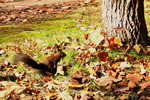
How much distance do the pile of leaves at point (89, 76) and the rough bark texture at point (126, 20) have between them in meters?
0.12

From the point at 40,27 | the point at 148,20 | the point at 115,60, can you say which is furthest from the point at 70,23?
the point at 115,60

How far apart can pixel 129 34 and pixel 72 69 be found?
35.8 inches

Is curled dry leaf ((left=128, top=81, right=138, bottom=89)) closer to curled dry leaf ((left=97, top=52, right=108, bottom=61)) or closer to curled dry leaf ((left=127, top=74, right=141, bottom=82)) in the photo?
curled dry leaf ((left=127, top=74, right=141, bottom=82))

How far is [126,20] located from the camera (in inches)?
116

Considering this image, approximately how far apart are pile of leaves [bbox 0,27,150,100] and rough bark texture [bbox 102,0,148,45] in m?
0.12

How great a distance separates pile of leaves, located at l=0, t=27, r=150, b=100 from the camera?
2.24 m

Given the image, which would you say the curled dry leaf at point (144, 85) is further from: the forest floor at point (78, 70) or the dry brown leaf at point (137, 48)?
the dry brown leaf at point (137, 48)

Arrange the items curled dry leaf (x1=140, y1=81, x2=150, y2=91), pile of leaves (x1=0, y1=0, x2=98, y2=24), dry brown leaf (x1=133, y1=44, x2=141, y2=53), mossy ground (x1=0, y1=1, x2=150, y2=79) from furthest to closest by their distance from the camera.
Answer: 1. pile of leaves (x1=0, y1=0, x2=98, y2=24)
2. mossy ground (x1=0, y1=1, x2=150, y2=79)
3. dry brown leaf (x1=133, y1=44, x2=141, y2=53)
4. curled dry leaf (x1=140, y1=81, x2=150, y2=91)

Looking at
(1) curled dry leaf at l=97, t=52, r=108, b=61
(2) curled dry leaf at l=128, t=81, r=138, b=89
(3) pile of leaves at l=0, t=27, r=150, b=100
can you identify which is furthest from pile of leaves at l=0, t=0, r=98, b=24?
(2) curled dry leaf at l=128, t=81, r=138, b=89

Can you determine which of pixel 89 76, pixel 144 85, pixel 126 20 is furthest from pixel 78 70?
pixel 126 20

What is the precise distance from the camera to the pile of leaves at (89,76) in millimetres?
2236

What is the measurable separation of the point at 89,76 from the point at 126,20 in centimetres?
94

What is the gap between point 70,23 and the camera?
4844 millimetres

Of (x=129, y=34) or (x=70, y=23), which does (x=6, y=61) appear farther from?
(x=70, y=23)
